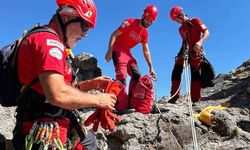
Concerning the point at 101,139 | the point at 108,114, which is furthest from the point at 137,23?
the point at 108,114

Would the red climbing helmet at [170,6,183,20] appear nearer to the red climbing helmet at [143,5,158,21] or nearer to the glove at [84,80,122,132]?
the red climbing helmet at [143,5,158,21]

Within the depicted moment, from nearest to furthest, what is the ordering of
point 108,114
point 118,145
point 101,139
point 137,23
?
1. point 108,114
2. point 101,139
3. point 118,145
4. point 137,23

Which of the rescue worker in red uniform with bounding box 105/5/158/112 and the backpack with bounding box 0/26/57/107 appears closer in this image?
the backpack with bounding box 0/26/57/107

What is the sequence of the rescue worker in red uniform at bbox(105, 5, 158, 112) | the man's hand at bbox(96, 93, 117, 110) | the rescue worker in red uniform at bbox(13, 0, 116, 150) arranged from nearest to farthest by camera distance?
the rescue worker in red uniform at bbox(13, 0, 116, 150) → the man's hand at bbox(96, 93, 117, 110) → the rescue worker in red uniform at bbox(105, 5, 158, 112)

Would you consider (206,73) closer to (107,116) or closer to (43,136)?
(107,116)

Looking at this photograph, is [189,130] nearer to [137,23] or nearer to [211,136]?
[211,136]

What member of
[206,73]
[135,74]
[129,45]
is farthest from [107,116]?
[206,73]

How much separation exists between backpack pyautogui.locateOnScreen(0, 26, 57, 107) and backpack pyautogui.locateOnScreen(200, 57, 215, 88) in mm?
8172

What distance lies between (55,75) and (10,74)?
0.65 m

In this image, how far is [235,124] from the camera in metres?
9.00

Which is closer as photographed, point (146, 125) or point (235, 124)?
point (146, 125)

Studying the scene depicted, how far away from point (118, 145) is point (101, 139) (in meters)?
0.62

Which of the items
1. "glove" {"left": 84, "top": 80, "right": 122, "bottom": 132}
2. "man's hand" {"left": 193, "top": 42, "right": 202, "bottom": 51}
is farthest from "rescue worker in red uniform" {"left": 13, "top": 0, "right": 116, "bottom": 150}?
"man's hand" {"left": 193, "top": 42, "right": 202, "bottom": 51}

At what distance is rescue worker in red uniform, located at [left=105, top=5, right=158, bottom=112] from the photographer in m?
9.78
